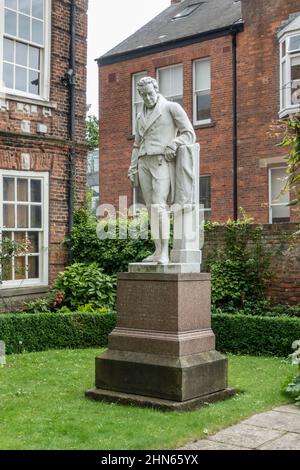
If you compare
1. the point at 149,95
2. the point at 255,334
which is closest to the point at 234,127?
the point at 255,334

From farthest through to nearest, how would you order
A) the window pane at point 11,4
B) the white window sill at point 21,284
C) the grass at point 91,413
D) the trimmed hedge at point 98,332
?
the window pane at point 11,4 → the white window sill at point 21,284 → the trimmed hedge at point 98,332 → the grass at point 91,413

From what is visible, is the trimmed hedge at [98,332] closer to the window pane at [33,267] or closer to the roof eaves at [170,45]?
the window pane at [33,267]

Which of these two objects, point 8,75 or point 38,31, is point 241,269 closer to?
point 8,75

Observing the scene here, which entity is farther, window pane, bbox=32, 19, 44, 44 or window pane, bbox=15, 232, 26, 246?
window pane, bbox=32, 19, 44, 44

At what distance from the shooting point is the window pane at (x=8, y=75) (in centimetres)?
1255

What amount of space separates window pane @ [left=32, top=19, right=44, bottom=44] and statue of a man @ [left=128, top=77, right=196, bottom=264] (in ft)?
22.0

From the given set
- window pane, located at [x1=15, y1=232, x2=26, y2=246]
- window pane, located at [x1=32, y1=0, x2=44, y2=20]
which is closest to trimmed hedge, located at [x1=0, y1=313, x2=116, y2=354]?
window pane, located at [x1=15, y1=232, x2=26, y2=246]

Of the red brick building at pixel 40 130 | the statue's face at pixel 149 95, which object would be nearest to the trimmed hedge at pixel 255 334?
the red brick building at pixel 40 130

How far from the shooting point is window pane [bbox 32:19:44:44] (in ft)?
43.3

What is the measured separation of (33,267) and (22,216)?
115 cm

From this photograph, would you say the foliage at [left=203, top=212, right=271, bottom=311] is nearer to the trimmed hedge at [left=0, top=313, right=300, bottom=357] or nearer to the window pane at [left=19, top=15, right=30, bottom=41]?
the trimmed hedge at [left=0, top=313, right=300, bottom=357]

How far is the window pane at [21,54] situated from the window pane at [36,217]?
3153mm
